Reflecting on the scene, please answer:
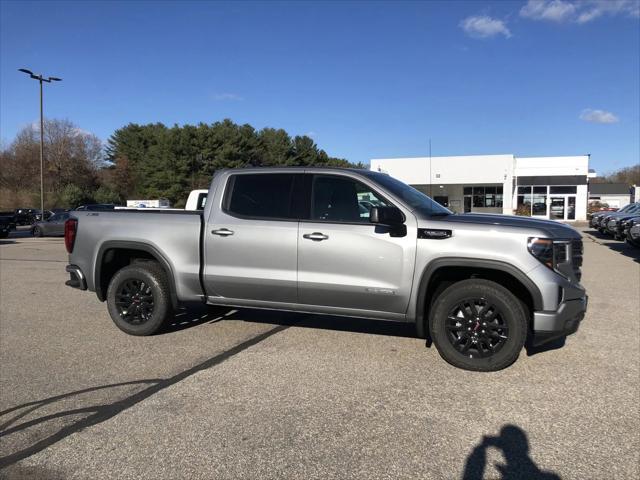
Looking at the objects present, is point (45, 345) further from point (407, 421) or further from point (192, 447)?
point (407, 421)

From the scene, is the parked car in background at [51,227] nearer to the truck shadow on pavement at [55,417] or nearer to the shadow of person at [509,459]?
the truck shadow on pavement at [55,417]

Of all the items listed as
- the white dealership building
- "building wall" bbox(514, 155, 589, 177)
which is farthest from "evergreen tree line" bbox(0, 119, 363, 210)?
"building wall" bbox(514, 155, 589, 177)

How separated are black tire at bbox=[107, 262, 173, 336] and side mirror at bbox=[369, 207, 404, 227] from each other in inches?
106

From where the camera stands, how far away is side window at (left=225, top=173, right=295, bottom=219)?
536 centimetres

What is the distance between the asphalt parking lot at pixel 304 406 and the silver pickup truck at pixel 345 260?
432 mm

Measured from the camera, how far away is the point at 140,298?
594cm

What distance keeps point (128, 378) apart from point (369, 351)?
7.83 feet

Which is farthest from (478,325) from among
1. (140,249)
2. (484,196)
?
(484,196)

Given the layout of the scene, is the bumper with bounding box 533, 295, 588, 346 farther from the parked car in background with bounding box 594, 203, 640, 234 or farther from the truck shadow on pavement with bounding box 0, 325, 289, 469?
the parked car in background with bounding box 594, 203, 640, 234

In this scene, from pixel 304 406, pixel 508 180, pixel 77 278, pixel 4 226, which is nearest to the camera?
pixel 304 406

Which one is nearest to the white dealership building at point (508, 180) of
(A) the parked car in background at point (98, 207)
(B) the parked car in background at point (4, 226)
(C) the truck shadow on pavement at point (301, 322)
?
(A) the parked car in background at point (98, 207)

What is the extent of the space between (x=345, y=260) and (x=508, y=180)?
3997cm

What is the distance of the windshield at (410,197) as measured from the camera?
502 cm

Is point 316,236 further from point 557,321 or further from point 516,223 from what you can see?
point 557,321
